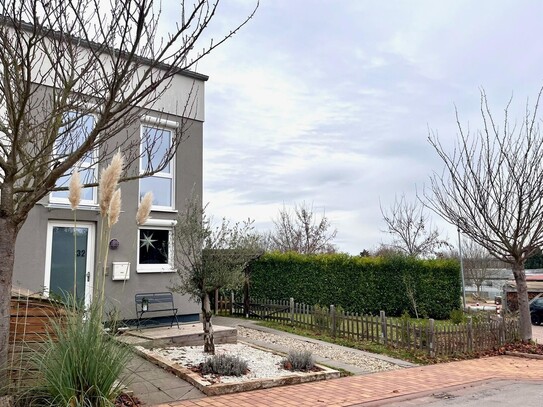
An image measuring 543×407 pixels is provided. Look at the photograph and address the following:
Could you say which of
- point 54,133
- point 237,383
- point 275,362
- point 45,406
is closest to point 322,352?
point 275,362

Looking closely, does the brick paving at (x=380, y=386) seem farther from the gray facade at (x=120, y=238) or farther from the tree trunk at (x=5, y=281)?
the gray facade at (x=120, y=238)

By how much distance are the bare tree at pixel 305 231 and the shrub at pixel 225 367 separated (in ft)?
81.8

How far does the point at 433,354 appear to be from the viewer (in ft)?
31.7

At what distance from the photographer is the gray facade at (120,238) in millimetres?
9008

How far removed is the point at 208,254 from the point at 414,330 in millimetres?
5239

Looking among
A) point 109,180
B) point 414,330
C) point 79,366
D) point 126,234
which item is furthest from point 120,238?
point 414,330

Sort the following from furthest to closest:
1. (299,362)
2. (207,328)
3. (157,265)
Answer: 1. (157,265)
2. (207,328)
3. (299,362)

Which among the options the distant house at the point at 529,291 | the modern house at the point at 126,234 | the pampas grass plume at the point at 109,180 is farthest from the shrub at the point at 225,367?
the distant house at the point at 529,291

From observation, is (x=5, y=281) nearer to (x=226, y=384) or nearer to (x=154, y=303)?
(x=226, y=384)

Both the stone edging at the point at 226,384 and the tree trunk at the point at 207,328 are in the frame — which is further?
the tree trunk at the point at 207,328

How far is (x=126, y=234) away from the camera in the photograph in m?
10.6

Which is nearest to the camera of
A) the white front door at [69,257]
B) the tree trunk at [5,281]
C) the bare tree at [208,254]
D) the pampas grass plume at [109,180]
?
the tree trunk at [5,281]

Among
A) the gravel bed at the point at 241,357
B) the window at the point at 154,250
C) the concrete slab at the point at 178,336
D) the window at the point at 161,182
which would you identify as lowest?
the gravel bed at the point at 241,357

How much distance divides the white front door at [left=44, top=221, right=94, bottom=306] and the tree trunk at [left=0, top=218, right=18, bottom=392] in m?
4.76
